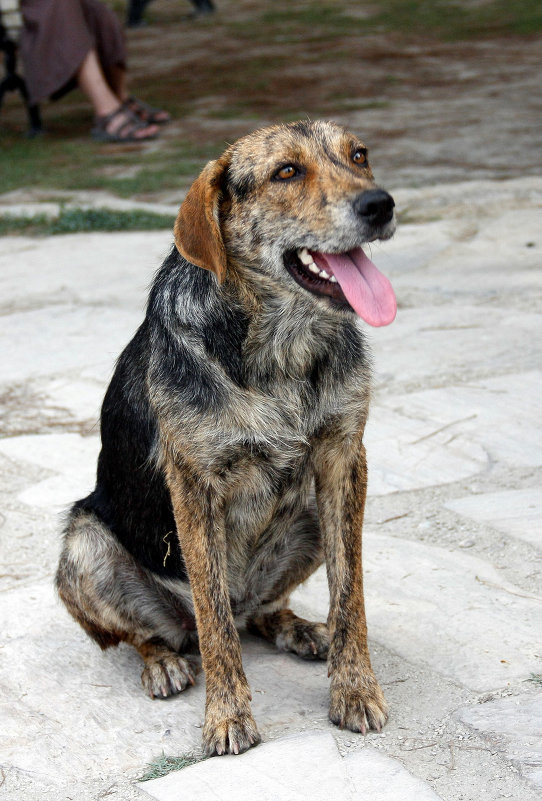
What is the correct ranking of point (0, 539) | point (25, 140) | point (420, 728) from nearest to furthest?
point (420, 728) → point (0, 539) → point (25, 140)

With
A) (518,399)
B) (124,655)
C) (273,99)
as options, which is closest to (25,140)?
(273,99)

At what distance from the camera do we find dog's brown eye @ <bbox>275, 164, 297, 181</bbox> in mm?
2814

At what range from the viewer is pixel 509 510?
3.57 meters

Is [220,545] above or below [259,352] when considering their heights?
below

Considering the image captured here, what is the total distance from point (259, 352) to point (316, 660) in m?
0.96

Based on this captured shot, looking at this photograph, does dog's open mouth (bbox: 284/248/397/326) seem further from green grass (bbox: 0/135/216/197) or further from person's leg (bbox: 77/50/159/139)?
person's leg (bbox: 77/50/159/139)

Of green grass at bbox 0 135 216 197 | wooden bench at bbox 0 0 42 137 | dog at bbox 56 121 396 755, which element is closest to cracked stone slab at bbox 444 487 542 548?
dog at bbox 56 121 396 755

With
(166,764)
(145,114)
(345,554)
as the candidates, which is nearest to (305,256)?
(345,554)

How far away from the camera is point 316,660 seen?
311 cm

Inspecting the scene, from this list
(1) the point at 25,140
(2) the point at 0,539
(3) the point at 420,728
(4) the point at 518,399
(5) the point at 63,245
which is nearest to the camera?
(3) the point at 420,728

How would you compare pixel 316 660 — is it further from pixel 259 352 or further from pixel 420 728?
pixel 259 352

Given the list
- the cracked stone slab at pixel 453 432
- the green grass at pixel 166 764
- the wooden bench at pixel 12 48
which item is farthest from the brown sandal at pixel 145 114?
the green grass at pixel 166 764

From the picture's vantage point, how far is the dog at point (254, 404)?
271 centimetres

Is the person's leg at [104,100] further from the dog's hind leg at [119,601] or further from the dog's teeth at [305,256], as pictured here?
the dog's teeth at [305,256]
